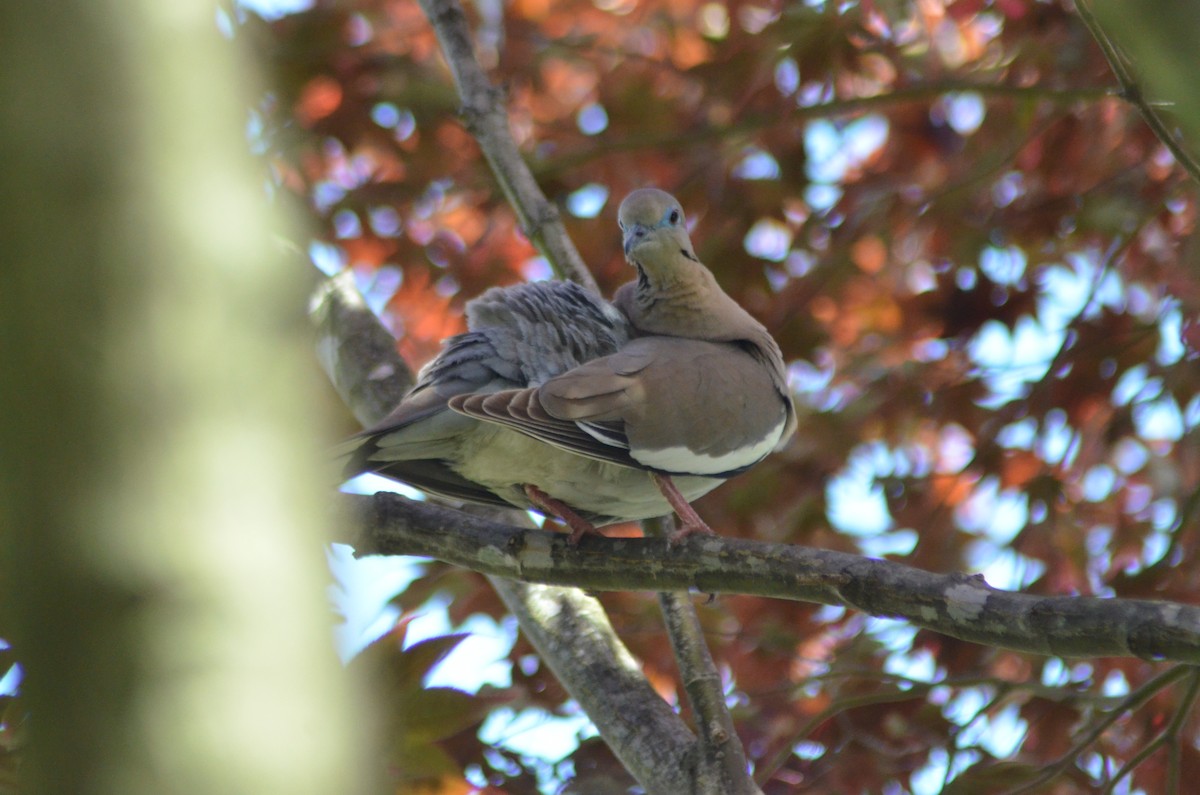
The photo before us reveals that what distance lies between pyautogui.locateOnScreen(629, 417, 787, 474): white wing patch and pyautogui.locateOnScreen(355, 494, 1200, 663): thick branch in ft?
0.80

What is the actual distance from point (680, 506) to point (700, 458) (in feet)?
0.49

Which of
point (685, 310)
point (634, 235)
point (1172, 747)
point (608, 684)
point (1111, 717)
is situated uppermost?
point (634, 235)

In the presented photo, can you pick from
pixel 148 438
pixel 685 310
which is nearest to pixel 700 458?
pixel 685 310

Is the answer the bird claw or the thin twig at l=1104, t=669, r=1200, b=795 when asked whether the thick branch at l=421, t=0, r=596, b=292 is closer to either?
the bird claw

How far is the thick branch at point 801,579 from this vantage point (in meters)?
1.44

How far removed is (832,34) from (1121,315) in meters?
1.27

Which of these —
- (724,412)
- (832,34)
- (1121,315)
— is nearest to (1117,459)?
(1121,315)

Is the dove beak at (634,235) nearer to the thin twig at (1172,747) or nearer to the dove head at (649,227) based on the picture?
the dove head at (649,227)

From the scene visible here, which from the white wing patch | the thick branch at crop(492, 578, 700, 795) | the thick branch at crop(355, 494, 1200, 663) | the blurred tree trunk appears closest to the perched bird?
the white wing patch

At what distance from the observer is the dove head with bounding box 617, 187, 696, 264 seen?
287 cm

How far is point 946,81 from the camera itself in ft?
11.4

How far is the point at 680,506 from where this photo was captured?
2438 millimetres

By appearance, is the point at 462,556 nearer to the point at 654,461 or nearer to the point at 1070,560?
the point at 654,461

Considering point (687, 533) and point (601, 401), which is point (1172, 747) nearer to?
point (687, 533)
